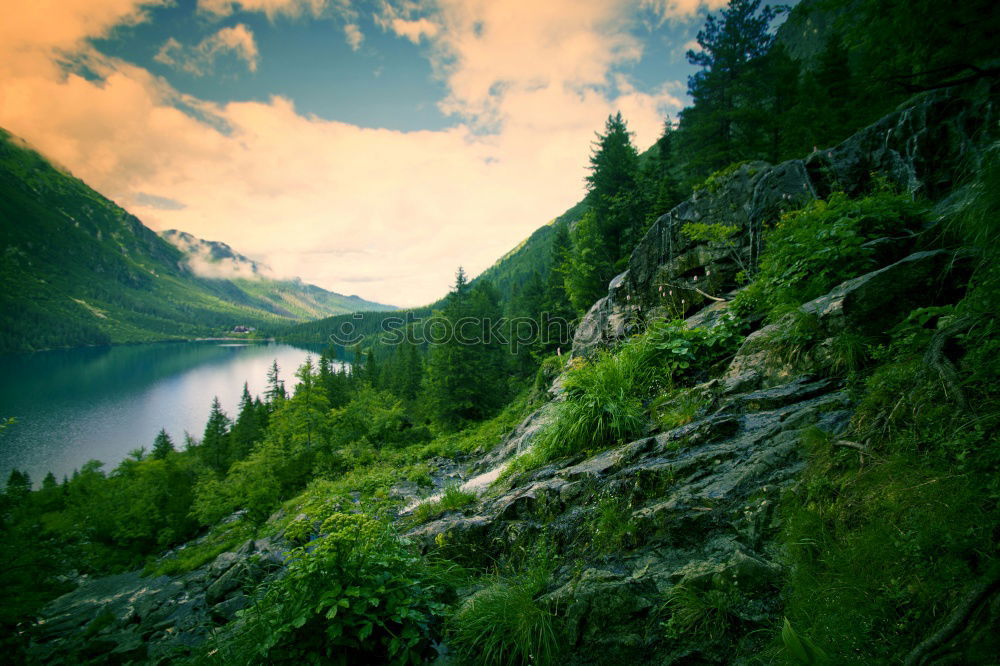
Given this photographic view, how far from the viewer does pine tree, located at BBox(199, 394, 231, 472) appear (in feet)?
131

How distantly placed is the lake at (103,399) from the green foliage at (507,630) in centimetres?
4539

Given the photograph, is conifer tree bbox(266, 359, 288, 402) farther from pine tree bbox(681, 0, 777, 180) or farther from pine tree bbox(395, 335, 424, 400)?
pine tree bbox(681, 0, 777, 180)

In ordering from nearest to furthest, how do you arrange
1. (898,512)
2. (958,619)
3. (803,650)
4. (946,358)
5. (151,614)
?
(958,619) < (803,650) < (898,512) < (946,358) < (151,614)

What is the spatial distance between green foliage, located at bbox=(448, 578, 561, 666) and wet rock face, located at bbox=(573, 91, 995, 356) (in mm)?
6043

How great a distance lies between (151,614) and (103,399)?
116 metres

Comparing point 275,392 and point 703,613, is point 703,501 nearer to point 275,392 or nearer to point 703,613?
point 703,613

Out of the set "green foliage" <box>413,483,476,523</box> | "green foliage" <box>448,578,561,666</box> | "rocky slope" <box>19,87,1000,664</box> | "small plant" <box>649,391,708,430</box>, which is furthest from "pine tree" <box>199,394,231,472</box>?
"small plant" <box>649,391,708,430</box>

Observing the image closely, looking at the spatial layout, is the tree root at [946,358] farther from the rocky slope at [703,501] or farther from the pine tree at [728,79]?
the pine tree at [728,79]

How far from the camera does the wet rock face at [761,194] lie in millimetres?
6699

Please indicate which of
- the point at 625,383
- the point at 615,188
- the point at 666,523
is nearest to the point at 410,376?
the point at 615,188

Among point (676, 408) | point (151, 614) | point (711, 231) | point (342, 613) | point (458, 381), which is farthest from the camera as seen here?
point (458, 381)

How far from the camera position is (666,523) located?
3.10 m

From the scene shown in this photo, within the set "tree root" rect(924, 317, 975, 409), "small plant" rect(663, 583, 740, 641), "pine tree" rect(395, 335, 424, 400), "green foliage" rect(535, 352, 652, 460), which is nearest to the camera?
"small plant" rect(663, 583, 740, 641)

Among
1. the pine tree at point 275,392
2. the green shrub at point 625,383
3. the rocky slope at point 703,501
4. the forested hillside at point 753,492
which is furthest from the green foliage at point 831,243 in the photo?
the pine tree at point 275,392
